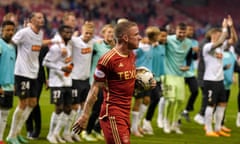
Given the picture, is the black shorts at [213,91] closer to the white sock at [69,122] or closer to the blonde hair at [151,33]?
the blonde hair at [151,33]

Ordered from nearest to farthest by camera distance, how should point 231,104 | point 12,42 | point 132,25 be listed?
point 132,25
point 12,42
point 231,104

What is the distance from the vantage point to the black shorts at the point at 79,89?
40.9 feet

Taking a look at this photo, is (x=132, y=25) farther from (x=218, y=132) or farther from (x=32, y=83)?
(x=218, y=132)

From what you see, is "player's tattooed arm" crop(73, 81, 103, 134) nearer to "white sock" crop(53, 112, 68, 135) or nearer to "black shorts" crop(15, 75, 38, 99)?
"black shorts" crop(15, 75, 38, 99)

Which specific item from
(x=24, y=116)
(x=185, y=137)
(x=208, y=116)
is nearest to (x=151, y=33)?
(x=208, y=116)

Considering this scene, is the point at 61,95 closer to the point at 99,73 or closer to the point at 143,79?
the point at 143,79

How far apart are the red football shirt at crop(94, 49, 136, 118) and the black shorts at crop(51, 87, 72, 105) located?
4415 mm

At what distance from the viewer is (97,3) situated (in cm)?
4619

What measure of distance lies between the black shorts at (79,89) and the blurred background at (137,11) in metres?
25.9

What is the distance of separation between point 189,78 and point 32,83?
192 inches

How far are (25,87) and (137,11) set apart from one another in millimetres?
36903

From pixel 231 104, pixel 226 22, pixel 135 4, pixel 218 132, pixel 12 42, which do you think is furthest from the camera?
pixel 135 4

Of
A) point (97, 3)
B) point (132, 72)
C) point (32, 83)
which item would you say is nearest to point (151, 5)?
point (97, 3)

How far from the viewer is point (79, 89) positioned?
41.2 feet
